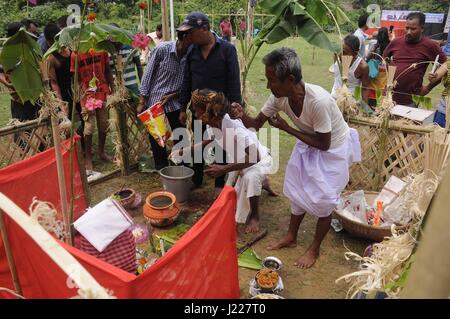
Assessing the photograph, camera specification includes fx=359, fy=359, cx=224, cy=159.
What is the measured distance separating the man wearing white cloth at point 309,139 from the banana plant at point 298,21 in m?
0.64

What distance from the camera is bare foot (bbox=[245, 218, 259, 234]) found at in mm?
3680

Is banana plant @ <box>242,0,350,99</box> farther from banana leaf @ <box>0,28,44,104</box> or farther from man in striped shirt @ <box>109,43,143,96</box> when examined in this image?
banana leaf @ <box>0,28,44,104</box>

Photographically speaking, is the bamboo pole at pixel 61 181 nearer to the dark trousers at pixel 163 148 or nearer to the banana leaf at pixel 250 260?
the banana leaf at pixel 250 260

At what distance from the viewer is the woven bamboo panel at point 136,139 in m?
4.79

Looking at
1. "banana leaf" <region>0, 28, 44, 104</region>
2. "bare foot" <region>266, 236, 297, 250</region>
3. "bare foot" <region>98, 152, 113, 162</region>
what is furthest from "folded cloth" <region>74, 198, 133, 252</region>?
"bare foot" <region>98, 152, 113, 162</region>

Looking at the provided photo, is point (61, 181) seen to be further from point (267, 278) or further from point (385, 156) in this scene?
point (385, 156)

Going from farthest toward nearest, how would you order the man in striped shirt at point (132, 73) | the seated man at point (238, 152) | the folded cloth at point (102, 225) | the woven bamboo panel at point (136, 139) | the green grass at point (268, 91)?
the green grass at point (268, 91) → the man in striped shirt at point (132, 73) → the woven bamboo panel at point (136, 139) → the seated man at point (238, 152) → the folded cloth at point (102, 225)

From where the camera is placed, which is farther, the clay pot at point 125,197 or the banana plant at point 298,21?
the clay pot at point 125,197

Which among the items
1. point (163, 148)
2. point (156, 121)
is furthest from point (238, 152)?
point (163, 148)

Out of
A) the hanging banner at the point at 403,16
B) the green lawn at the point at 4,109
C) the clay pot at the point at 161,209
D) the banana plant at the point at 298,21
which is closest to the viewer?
the banana plant at the point at 298,21

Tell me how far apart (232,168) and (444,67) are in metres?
2.99

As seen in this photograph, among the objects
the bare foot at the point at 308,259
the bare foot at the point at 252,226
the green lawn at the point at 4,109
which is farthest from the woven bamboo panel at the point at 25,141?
the green lawn at the point at 4,109

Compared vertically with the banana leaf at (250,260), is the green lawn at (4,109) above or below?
above

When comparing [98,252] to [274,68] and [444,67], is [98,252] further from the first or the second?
[444,67]
